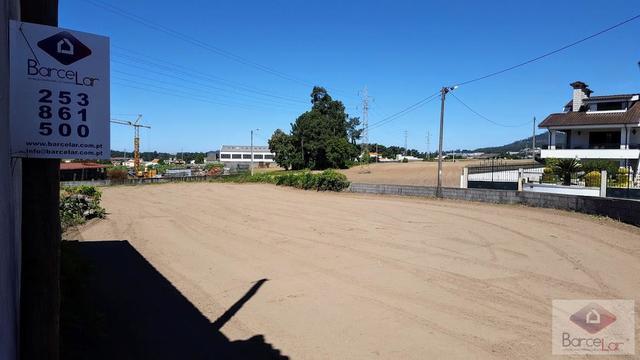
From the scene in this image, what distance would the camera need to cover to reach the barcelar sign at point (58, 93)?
99.3 inches

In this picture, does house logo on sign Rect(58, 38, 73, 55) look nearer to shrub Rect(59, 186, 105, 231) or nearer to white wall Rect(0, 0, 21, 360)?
white wall Rect(0, 0, 21, 360)

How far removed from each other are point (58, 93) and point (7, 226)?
879 mm

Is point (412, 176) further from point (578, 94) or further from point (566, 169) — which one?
point (566, 169)

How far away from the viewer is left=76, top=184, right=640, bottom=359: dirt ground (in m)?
5.60

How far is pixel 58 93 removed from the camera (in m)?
2.65

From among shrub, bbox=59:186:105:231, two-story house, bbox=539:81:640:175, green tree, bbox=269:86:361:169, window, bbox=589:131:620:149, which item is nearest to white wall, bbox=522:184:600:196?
two-story house, bbox=539:81:640:175

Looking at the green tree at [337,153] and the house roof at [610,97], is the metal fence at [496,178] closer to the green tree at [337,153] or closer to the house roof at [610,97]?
the house roof at [610,97]

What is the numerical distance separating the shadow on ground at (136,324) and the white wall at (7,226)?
1.79 meters

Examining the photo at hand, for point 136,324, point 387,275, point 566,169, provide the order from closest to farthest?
point 136,324
point 387,275
point 566,169

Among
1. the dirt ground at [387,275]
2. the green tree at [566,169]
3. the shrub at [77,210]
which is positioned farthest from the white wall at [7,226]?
the green tree at [566,169]

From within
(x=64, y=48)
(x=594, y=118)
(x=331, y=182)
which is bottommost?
(x=331, y=182)

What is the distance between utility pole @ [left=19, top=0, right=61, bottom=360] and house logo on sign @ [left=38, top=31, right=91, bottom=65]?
11 cm

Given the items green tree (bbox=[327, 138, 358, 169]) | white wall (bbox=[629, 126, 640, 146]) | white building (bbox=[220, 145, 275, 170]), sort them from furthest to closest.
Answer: white building (bbox=[220, 145, 275, 170]) < green tree (bbox=[327, 138, 358, 169]) < white wall (bbox=[629, 126, 640, 146])

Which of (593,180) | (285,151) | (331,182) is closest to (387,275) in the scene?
(593,180)
